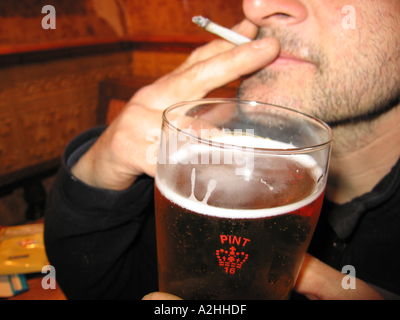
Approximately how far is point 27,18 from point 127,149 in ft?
A: 7.55

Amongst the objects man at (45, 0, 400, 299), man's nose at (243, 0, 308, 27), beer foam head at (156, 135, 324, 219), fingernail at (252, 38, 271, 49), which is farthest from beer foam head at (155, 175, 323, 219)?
man's nose at (243, 0, 308, 27)

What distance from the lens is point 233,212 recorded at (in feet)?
1.33

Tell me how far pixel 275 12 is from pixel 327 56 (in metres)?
0.18

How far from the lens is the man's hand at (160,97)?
68cm

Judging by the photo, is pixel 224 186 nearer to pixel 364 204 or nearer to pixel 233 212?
pixel 233 212

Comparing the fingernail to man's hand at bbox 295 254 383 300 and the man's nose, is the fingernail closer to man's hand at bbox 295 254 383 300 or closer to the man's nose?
the man's nose

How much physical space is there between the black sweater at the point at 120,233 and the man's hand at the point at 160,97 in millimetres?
82

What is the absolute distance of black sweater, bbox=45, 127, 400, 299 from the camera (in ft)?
2.80

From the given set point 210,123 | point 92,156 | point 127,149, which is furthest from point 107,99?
point 210,123

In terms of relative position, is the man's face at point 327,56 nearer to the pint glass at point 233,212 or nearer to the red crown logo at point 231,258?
the pint glass at point 233,212

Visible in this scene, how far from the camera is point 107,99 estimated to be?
7.88ft

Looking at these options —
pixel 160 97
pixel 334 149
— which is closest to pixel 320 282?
pixel 334 149

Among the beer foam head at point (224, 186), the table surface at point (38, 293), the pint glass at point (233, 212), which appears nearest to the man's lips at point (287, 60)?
the pint glass at point (233, 212)
